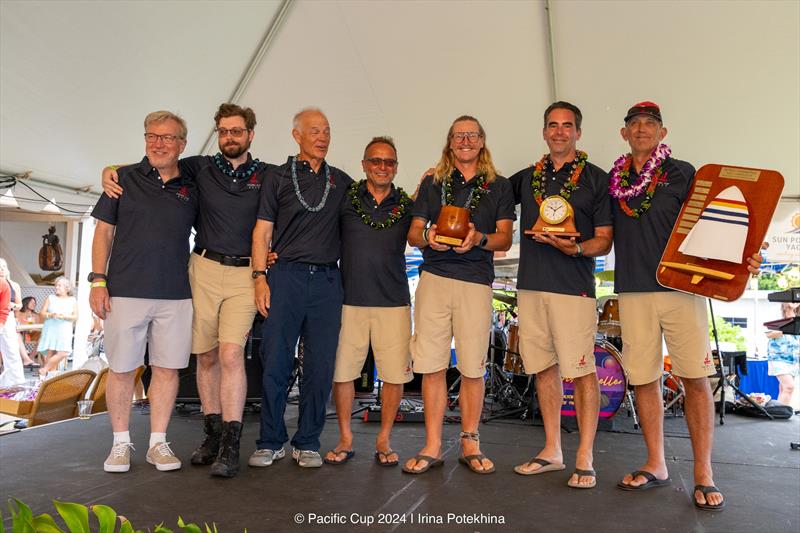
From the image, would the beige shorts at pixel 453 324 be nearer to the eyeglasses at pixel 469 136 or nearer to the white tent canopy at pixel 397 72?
the eyeglasses at pixel 469 136

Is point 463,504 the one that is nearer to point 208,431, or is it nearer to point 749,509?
point 749,509

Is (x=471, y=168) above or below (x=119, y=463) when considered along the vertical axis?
above

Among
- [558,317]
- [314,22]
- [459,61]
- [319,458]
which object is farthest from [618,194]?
[314,22]

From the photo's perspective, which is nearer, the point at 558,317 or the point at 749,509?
the point at 749,509

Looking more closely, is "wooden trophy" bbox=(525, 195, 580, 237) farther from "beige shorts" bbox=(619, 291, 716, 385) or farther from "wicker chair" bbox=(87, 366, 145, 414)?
"wicker chair" bbox=(87, 366, 145, 414)

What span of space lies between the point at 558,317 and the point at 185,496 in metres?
1.86

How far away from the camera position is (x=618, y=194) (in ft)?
10.1

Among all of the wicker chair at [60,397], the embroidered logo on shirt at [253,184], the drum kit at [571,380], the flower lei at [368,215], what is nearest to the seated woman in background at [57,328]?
the wicker chair at [60,397]

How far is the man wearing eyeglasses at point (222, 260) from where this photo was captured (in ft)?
10.5

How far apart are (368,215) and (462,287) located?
0.62 meters

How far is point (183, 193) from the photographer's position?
319 cm

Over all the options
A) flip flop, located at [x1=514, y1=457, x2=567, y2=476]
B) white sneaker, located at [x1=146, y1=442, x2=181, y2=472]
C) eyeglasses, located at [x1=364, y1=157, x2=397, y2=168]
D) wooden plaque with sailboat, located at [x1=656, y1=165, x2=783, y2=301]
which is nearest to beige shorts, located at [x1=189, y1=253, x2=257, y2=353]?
white sneaker, located at [x1=146, y1=442, x2=181, y2=472]

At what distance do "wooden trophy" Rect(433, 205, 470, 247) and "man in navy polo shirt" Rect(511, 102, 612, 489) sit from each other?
416mm

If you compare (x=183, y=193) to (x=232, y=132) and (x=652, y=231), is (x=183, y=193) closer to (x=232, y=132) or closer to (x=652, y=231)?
(x=232, y=132)
